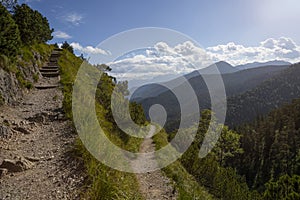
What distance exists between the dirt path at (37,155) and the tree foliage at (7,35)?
143 inches

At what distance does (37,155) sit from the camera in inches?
278

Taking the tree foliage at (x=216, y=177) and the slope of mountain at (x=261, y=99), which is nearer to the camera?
the tree foliage at (x=216, y=177)

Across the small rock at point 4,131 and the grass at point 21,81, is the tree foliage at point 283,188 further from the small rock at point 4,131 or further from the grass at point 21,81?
the grass at point 21,81

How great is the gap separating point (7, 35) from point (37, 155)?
30.4ft

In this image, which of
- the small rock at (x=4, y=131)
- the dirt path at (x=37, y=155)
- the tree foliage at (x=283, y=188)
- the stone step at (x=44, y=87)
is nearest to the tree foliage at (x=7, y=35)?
the stone step at (x=44, y=87)

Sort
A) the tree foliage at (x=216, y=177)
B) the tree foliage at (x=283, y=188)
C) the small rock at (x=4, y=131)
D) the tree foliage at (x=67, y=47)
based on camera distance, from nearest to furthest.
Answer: the small rock at (x=4, y=131)
the tree foliage at (x=216, y=177)
the tree foliage at (x=283, y=188)
the tree foliage at (x=67, y=47)

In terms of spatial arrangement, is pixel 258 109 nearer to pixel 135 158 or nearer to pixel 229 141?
pixel 229 141

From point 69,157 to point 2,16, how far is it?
10.0 meters

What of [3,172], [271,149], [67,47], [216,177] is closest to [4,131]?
[3,172]

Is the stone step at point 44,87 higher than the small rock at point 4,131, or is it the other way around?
the stone step at point 44,87

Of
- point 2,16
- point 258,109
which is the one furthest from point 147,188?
point 258,109

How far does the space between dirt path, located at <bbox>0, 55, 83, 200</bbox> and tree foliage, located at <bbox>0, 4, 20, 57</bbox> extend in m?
3.62

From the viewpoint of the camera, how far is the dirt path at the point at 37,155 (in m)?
5.18

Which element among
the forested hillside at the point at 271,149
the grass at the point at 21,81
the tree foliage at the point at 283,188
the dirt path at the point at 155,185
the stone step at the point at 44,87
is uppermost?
the grass at the point at 21,81
